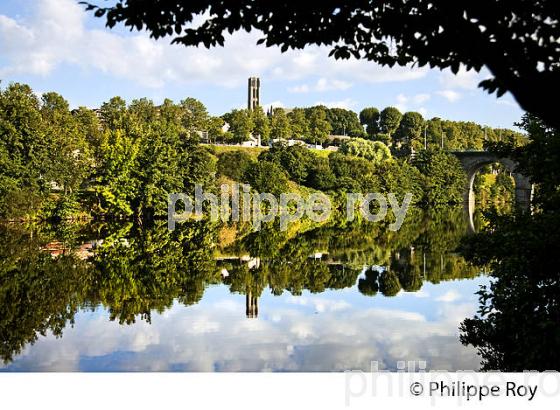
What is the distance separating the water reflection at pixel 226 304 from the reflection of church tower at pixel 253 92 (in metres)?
89.6

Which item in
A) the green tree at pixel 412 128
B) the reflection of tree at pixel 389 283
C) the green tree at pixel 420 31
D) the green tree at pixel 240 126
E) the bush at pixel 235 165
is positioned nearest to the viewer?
the green tree at pixel 420 31

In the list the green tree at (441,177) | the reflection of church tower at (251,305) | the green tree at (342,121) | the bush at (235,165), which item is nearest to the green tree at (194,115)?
the bush at (235,165)

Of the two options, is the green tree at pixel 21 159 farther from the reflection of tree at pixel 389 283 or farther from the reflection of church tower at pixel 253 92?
the reflection of church tower at pixel 253 92

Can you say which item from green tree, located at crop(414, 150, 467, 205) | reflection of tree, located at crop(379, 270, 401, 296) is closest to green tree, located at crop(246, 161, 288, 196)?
green tree, located at crop(414, 150, 467, 205)

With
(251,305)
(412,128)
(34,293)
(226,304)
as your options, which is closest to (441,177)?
(412,128)

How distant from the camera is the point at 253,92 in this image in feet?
367

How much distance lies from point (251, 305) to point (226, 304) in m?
0.55

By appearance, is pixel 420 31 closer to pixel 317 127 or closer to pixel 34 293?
pixel 34 293

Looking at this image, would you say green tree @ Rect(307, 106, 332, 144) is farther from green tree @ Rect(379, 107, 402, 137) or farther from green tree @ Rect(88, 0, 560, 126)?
green tree @ Rect(88, 0, 560, 126)

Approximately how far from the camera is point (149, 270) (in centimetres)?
1673

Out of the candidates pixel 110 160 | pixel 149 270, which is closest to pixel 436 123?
pixel 110 160

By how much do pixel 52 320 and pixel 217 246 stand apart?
11944 mm

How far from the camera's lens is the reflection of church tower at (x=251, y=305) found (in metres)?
12.4

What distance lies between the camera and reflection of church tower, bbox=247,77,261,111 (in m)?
111
